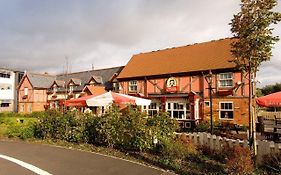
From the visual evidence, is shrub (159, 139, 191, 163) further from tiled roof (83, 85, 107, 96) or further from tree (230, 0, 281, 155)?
tiled roof (83, 85, 107, 96)

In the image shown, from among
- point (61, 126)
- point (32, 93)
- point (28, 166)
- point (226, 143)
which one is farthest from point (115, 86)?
point (28, 166)

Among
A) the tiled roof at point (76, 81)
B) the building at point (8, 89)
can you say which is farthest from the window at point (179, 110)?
the building at point (8, 89)

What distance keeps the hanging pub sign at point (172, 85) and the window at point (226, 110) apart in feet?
17.2

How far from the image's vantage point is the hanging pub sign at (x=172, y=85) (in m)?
26.7

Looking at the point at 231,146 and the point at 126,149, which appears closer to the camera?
the point at 231,146

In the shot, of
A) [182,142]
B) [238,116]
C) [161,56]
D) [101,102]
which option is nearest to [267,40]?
[182,142]

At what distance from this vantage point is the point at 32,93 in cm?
4488

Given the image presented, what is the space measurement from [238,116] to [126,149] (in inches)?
555

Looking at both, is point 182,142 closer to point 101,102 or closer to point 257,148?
point 257,148

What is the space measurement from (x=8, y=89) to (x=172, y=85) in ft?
141

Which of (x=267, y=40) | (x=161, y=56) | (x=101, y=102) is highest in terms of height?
(x=161, y=56)

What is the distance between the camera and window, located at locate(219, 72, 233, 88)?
23094mm

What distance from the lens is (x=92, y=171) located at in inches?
318

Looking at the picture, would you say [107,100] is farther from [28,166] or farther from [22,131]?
[28,166]
